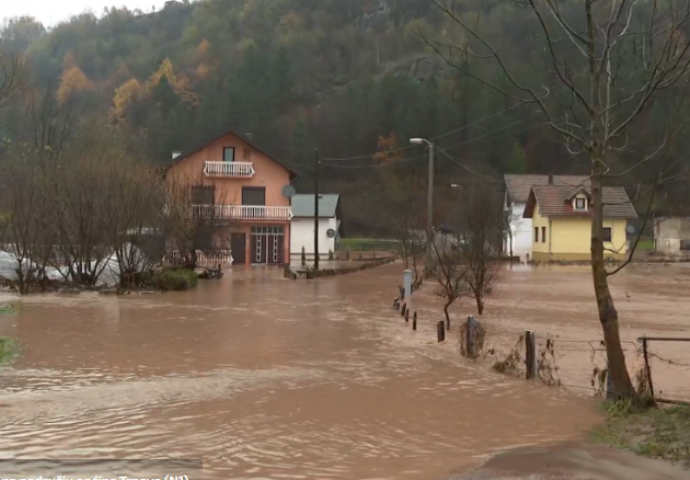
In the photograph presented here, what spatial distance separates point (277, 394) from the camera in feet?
31.4

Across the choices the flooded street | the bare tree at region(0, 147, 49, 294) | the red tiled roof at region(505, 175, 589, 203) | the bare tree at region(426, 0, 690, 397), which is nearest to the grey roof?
the red tiled roof at region(505, 175, 589, 203)

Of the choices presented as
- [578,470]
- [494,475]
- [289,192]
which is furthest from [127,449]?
[289,192]

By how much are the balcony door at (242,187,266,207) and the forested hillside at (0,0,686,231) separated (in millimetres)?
27009

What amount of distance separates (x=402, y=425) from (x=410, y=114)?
84.1 meters

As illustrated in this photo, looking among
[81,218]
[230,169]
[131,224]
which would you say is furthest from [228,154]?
[81,218]

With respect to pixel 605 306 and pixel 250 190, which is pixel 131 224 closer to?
pixel 605 306

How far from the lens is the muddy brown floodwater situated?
6.98 metres

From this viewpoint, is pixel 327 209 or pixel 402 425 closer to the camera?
pixel 402 425

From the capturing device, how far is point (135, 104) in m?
88.3

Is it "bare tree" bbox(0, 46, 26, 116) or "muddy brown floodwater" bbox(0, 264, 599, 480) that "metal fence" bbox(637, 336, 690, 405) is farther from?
"bare tree" bbox(0, 46, 26, 116)

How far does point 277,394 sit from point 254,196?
43.0 m

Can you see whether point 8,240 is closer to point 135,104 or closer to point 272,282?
point 272,282

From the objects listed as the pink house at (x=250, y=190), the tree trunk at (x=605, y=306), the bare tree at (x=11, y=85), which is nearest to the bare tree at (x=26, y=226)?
the bare tree at (x=11, y=85)

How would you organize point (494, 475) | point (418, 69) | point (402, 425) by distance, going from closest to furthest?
point (494, 475) < point (402, 425) < point (418, 69)
